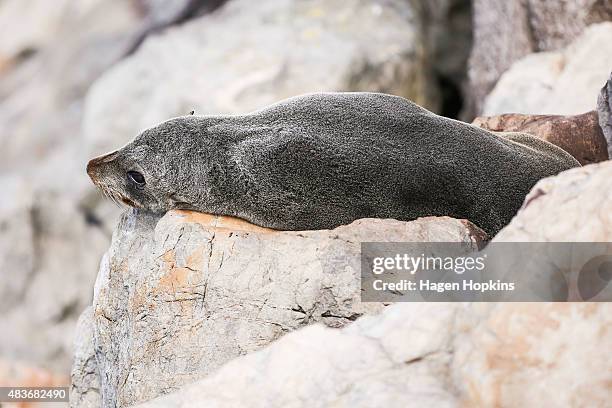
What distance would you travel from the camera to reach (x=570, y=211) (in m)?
3.22

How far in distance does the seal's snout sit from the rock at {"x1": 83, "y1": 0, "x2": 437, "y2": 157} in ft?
15.3

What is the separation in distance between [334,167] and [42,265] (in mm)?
7186

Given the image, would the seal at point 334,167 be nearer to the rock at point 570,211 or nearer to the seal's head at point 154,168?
the seal's head at point 154,168

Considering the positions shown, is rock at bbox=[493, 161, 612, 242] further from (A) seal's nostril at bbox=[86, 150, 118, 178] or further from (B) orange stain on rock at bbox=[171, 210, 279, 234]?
(A) seal's nostril at bbox=[86, 150, 118, 178]

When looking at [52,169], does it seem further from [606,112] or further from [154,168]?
[606,112]

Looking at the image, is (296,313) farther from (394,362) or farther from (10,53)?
(10,53)

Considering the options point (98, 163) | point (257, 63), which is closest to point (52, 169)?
point (257, 63)

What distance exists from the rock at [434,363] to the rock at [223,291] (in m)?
0.83

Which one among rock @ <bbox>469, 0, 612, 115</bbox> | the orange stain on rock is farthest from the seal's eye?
rock @ <bbox>469, 0, 612, 115</bbox>

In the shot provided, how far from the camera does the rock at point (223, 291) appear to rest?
437 cm

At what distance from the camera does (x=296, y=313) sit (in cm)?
438

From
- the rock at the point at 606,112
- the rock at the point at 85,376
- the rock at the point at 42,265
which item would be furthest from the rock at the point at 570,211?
the rock at the point at 42,265

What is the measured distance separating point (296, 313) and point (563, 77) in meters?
4.07

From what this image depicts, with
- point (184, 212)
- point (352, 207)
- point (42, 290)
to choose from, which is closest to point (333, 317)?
point (352, 207)
